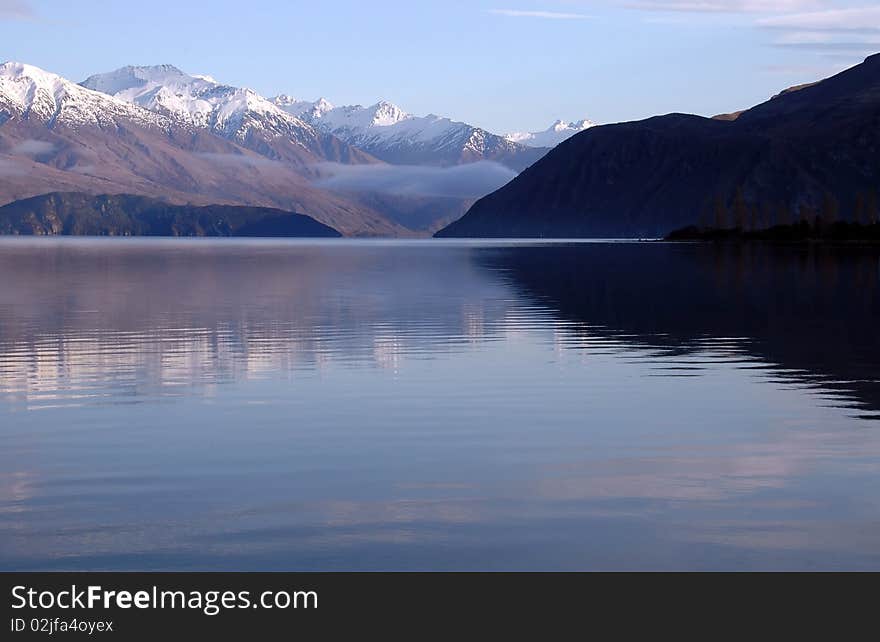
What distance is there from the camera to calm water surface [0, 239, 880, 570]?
66.5 ft

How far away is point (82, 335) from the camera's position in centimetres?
5794

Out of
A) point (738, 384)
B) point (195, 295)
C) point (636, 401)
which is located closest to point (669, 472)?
point (636, 401)

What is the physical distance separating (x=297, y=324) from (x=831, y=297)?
1589 inches

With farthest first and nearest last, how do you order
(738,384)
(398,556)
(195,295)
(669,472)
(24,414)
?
(195,295) < (738,384) < (24,414) < (669,472) < (398,556)

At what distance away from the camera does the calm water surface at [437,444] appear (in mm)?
20266

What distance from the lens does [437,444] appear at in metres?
30.0

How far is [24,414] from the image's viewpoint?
113 feet

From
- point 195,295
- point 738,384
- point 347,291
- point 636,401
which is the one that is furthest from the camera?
point 347,291

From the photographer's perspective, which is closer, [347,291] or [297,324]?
[297,324]

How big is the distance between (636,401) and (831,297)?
54566 mm
